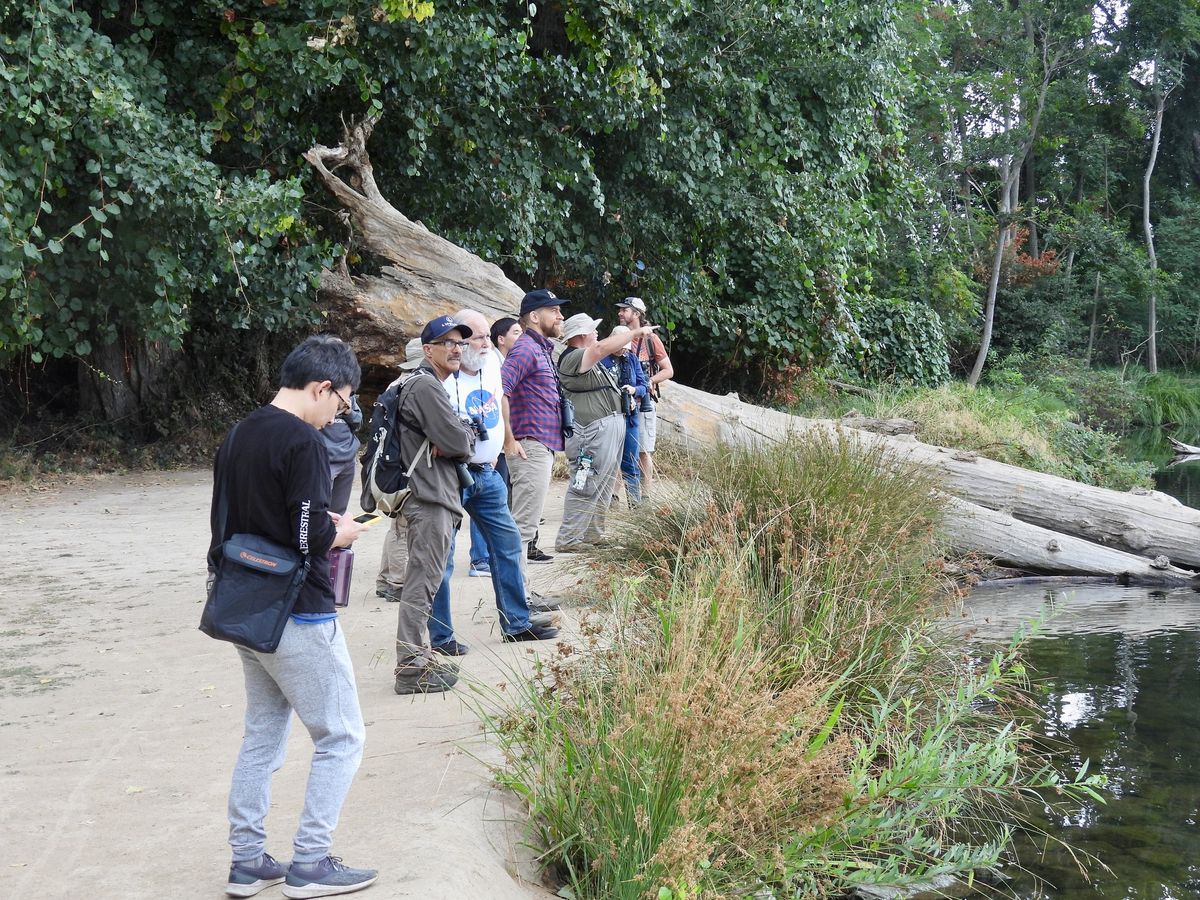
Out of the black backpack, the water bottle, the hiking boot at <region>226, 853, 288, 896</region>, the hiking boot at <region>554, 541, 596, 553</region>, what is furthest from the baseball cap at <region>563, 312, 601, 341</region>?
the hiking boot at <region>226, 853, 288, 896</region>

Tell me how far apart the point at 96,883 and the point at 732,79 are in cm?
1372

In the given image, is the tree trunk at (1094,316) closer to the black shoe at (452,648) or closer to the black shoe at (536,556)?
the black shoe at (536,556)

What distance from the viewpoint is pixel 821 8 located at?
15.5 meters

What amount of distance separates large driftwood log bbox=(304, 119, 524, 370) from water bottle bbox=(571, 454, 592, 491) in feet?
13.9

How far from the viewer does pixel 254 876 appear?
3393mm

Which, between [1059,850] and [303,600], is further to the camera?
[1059,850]

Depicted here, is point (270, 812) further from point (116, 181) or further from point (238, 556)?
point (116, 181)

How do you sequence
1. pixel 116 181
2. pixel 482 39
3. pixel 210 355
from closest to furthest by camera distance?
pixel 116 181
pixel 482 39
pixel 210 355

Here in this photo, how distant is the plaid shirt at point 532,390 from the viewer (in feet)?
25.5

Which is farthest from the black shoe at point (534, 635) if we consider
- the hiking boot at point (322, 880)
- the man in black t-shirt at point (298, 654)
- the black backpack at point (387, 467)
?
the hiking boot at point (322, 880)

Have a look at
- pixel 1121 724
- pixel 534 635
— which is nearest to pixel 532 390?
pixel 534 635

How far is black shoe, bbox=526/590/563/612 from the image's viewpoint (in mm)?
6781

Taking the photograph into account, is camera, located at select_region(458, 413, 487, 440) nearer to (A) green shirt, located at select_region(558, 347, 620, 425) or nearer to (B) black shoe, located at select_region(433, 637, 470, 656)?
(B) black shoe, located at select_region(433, 637, 470, 656)

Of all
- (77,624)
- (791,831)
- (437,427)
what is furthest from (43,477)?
(791,831)
